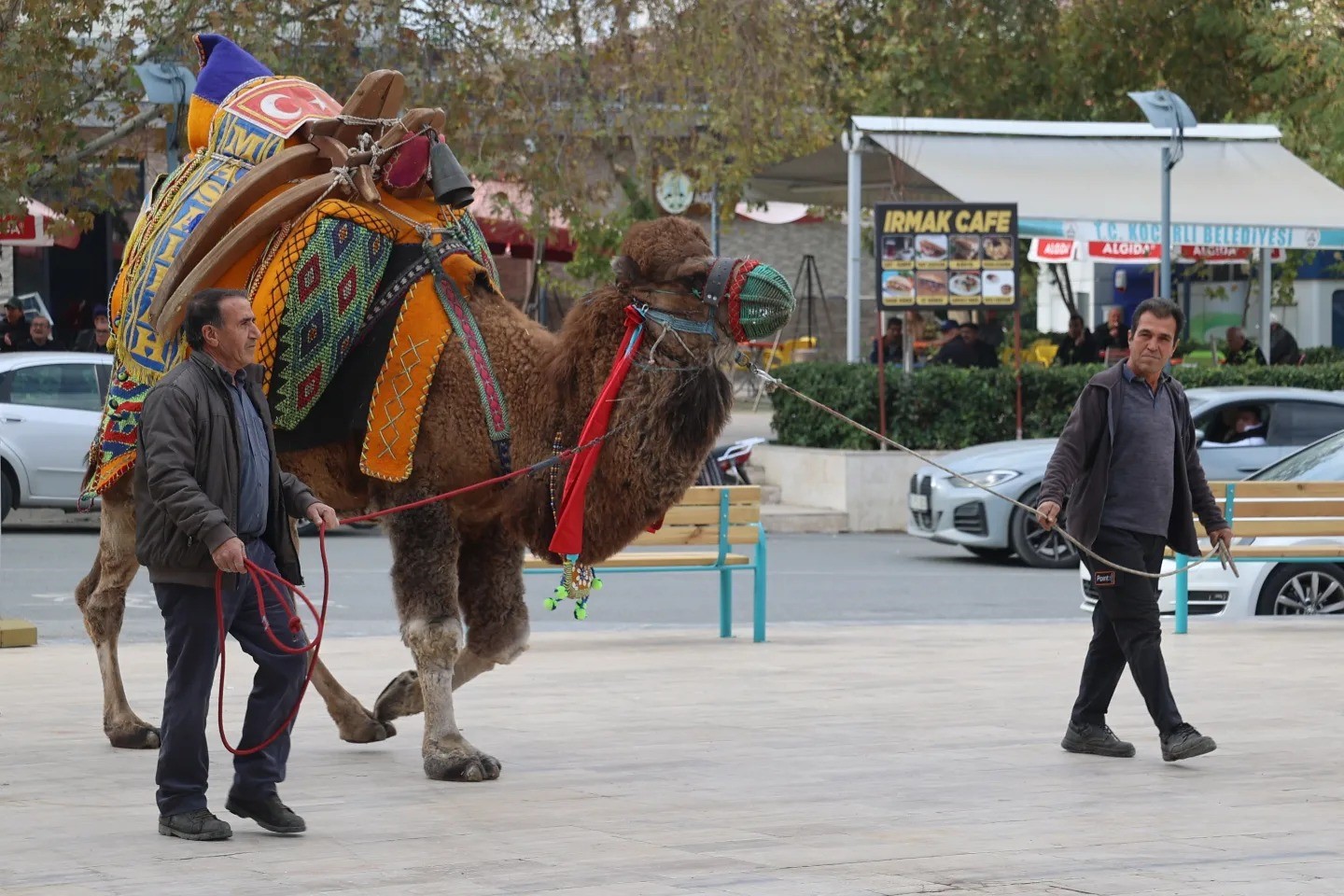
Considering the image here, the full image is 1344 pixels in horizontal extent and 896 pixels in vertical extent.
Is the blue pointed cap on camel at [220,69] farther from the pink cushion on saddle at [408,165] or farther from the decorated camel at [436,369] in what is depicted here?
the pink cushion on saddle at [408,165]

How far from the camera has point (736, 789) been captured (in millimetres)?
8133

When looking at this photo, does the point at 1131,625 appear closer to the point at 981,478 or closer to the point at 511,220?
the point at 981,478

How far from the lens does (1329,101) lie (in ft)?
104

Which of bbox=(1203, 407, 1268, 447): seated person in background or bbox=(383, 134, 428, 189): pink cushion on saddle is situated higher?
bbox=(383, 134, 428, 189): pink cushion on saddle

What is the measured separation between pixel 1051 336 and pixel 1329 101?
527 cm

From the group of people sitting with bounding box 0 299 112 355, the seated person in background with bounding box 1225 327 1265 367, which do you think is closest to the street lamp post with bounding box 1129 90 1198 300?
the seated person in background with bounding box 1225 327 1265 367

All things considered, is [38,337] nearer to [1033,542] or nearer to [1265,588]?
[1033,542]

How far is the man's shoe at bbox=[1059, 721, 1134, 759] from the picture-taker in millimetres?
8969

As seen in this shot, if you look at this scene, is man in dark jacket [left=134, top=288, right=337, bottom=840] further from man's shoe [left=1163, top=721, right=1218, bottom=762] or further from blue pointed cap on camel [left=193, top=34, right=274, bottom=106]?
man's shoe [left=1163, top=721, right=1218, bottom=762]

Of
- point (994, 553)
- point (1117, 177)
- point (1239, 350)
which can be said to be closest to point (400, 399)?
point (994, 553)

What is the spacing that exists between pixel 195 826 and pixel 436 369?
6.93 ft

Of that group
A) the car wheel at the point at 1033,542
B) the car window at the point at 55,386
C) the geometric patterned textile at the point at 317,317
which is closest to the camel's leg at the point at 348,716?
the geometric patterned textile at the point at 317,317

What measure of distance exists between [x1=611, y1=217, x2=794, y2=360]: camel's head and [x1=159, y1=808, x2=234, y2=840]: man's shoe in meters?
2.41

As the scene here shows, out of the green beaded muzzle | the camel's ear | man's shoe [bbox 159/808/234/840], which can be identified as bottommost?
man's shoe [bbox 159/808/234/840]
